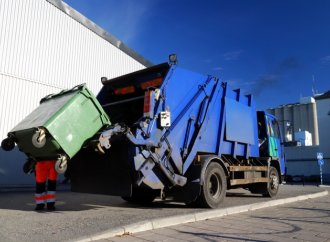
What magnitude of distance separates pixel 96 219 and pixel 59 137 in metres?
1.39

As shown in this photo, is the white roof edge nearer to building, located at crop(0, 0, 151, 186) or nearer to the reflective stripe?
building, located at crop(0, 0, 151, 186)

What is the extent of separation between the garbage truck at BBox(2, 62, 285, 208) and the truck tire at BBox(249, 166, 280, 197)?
1.36 m

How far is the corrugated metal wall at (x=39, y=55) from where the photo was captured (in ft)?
41.6

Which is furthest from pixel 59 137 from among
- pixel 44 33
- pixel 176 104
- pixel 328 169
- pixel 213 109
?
pixel 328 169

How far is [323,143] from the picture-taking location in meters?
32.4

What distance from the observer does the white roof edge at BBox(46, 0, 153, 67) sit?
14.8 metres

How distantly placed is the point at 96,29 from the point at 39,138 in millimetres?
11690

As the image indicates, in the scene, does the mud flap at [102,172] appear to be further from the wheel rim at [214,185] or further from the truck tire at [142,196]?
the wheel rim at [214,185]

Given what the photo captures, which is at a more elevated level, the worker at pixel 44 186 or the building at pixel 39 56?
the building at pixel 39 56

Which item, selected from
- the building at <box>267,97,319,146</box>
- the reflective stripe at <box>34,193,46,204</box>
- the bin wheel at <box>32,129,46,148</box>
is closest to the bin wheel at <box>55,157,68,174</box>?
the bin wheel at <box>32,129,46,148</box>

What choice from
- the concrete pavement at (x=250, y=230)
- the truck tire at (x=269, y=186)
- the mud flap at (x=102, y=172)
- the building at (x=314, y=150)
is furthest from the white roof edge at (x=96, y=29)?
the building at (x=314, y=150)

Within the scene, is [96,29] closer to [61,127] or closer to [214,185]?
[214,185]

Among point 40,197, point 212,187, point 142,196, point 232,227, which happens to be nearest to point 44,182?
point 40,197

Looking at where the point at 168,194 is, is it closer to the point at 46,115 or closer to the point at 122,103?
the point at 122,103
